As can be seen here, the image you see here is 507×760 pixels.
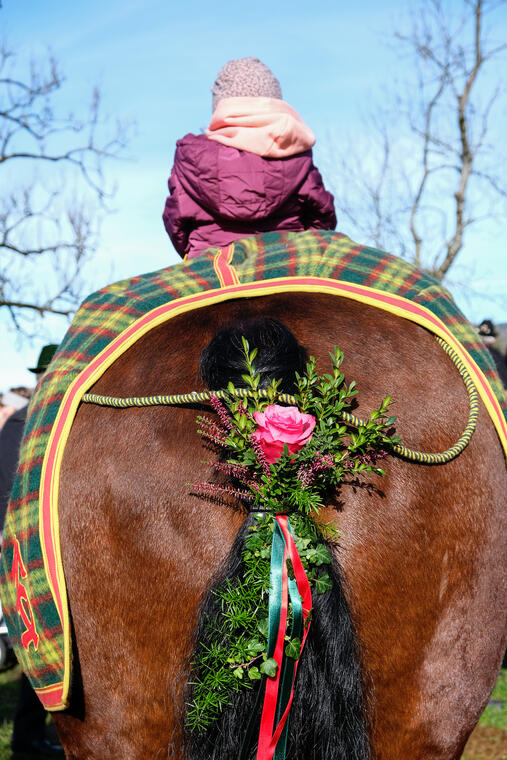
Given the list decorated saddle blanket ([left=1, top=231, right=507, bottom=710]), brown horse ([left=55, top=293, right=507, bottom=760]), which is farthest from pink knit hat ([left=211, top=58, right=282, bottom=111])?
brown horse ([left=55, top=293, right=507, bottom=760])

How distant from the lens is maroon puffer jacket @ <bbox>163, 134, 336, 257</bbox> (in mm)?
2021

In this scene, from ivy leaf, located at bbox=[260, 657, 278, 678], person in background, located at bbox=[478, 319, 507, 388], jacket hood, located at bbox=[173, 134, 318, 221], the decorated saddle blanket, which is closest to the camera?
ivy leaf, located at bbox=[260, 657, 278, 678]

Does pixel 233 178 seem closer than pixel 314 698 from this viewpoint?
No

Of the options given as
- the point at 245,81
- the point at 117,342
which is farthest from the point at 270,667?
the point at 245,81

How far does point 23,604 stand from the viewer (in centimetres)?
153

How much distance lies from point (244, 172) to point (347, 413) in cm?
97

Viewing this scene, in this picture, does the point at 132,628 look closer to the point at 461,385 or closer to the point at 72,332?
the point at 72,332

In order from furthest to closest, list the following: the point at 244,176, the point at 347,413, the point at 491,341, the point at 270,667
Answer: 1. the point at 491,341
2. the point at 244,176
3. the point at 347,413
4. the point at 270,667

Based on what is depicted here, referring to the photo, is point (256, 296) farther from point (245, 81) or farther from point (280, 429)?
point (245, 81)

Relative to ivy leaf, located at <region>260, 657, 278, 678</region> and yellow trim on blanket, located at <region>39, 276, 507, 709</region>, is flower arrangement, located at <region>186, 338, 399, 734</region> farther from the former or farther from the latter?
yellow trim on blanket, located at <region>39, 276, 507, 709</region>

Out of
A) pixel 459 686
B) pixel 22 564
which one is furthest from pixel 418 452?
pixel 22 564

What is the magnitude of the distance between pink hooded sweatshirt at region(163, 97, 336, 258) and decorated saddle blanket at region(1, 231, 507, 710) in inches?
12.2

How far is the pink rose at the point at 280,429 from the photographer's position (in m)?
1.26

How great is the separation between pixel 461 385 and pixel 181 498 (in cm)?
66
